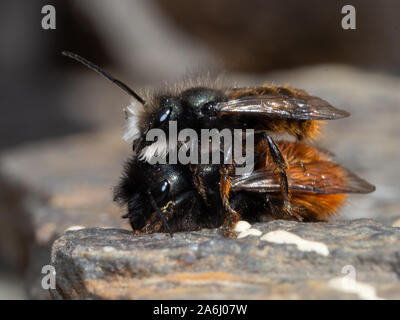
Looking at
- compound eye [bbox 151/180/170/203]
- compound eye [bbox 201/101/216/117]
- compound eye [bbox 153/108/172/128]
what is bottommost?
compound eye [bbox 151/180/170/203]

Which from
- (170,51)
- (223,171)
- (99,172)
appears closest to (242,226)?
(223,171)

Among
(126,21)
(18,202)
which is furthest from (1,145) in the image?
(18,202)

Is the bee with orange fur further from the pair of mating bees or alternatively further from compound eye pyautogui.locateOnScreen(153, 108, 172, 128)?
compound eye pyautogui.locateOnScreen(153, 108, 172, 128)

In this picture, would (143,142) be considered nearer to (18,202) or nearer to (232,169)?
(232,169)

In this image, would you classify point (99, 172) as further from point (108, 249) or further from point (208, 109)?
point (108, 249)

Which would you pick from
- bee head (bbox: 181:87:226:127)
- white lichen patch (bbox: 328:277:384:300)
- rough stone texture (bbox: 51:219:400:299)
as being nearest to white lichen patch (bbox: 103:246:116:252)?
rough stone texture (bbox: 51:219:400:299)

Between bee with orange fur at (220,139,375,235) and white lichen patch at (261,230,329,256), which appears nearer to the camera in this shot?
white lichen patch at (261,230,329,256)

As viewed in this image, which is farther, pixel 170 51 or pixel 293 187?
pixel 170 51

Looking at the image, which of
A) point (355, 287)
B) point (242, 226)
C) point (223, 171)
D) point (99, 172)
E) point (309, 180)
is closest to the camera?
point (355, 287)
